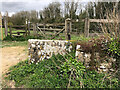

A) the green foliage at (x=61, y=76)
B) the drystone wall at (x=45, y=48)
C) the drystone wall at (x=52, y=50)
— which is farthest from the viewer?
the drystone wall at (x=45, y=48)

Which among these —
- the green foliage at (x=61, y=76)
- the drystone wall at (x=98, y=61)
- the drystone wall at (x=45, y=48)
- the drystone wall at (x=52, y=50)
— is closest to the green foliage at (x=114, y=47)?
the drystone wall at (x=98, y=61)

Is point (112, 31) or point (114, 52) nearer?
point (114, 52)

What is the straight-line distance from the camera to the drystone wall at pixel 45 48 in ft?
12.7

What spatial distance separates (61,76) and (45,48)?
4.02ft

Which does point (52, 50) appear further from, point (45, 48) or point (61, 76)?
point (61, 76)

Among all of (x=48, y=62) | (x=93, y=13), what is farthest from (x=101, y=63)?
(x=93, y=13)

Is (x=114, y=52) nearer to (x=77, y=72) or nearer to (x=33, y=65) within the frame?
(x=77, y=72)

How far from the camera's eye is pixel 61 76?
10.5 ft

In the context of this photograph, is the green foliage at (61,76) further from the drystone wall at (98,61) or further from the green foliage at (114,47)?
Result: the green foliage at (114,47)

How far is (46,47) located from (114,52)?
7.24 feet

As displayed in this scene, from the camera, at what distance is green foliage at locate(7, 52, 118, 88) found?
2906 millimetres

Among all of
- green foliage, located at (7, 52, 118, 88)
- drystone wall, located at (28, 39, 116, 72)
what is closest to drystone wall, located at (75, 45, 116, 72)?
drystone wall, located at (28, 39, 116, 72)

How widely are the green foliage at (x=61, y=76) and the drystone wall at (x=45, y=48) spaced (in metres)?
0.26

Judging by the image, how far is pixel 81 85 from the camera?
2824mm
